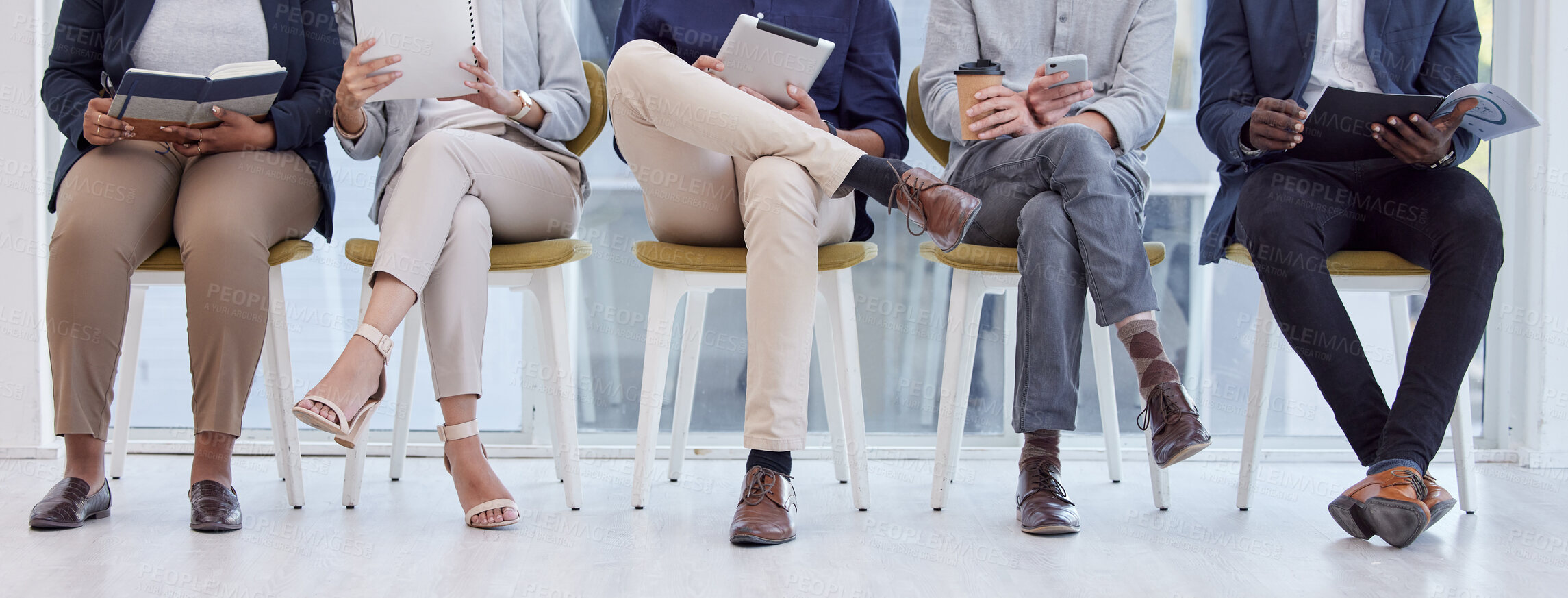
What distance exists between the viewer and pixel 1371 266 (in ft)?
5.53

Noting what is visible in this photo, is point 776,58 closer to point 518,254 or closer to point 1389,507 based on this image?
point 518,254

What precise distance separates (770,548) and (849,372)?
38cm

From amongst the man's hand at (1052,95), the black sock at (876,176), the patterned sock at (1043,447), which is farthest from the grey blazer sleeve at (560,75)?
the patterned sock at (1043,447)

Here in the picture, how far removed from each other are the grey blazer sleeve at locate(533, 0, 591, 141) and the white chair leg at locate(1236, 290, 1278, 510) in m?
1.25

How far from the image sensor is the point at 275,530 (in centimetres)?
155

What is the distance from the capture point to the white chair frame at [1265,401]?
1716 millimetres

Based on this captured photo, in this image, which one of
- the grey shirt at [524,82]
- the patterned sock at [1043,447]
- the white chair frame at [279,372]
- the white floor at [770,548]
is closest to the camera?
the white floor at [770,548]

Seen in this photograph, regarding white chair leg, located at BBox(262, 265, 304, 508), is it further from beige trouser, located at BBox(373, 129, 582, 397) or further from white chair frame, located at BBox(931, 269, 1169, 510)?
white chair frame, located at BBox(931, 269, 1169, 510)

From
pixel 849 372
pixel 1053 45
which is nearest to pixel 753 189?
pixel 849 372

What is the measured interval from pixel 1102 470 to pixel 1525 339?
1.00 metres

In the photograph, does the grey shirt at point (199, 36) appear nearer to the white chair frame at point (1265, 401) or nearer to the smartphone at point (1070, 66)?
the smartphone at point (1070, 66)

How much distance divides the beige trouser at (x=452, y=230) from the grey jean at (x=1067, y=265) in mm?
833

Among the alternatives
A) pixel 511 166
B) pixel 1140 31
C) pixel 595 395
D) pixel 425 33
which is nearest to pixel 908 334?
pixel 595 395

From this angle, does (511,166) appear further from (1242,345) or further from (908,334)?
(1242,345)
